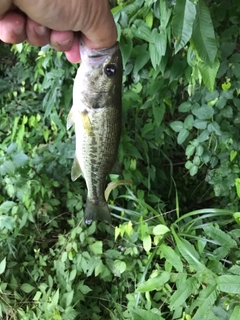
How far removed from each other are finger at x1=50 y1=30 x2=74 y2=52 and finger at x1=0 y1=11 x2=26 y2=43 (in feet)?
0.25

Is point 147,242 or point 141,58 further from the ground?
point 141,58

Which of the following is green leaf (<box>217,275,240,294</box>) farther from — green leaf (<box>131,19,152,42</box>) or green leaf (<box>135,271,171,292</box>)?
green leaf (<box>131,19,152,42</box>)

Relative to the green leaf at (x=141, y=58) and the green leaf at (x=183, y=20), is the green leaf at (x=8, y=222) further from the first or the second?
the green leaf at (x=183, y=20)

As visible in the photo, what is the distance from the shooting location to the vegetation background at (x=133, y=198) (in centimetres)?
142

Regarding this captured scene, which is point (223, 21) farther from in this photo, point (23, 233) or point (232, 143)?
point (23, 233)

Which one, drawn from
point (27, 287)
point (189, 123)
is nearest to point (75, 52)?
point (189, 123)

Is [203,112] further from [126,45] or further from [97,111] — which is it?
[97,111]

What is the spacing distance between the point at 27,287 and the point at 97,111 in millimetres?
1047

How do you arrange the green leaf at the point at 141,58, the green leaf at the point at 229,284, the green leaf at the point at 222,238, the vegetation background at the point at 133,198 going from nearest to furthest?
1. the green leaf at the point at 229,284
2. the green leaf at the point at 222,238
3. the vegetation background at the point at 133,198
4. the green leaf at the point at 141,58

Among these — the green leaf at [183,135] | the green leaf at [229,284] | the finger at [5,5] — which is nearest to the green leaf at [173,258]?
the green leaf at [229,284]

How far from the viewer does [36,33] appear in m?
→ 1.05

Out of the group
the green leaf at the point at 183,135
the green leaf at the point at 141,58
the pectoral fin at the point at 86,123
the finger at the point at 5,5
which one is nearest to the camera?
the finger at the point at 5,5

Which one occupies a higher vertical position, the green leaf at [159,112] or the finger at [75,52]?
the finger at [75,52]

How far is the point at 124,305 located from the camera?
190 cm
